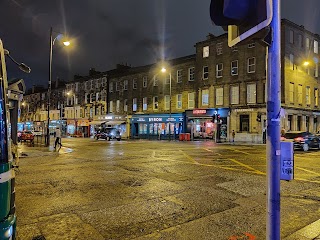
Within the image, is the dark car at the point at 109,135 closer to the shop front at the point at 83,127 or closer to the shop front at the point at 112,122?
the shop front at the point at 112,122

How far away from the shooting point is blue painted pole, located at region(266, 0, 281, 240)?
8.77 feet

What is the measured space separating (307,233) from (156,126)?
136 feet

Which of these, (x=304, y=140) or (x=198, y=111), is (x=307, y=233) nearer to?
(x=304, y=140)

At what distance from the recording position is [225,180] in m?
9.45

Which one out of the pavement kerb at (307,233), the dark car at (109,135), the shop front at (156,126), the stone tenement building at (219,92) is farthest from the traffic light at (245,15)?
the dark car at (109,135)

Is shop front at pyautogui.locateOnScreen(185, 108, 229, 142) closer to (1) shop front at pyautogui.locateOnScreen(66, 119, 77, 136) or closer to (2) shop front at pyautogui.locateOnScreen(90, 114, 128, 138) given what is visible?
(2) shop front at pyautogui.locateOnScreen(90, 114, 128, 138)

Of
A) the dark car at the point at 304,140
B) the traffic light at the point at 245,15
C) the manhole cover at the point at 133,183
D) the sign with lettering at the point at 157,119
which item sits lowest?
the manhole cover at the point at 133,183

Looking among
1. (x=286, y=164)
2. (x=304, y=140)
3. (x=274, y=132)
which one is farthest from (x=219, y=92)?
(x=274, y=132)

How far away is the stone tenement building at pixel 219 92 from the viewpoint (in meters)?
34.7

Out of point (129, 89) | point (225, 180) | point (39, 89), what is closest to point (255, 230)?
point (225, 180)

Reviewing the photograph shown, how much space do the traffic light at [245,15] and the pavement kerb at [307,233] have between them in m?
3.64

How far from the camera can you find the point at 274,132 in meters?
2.71

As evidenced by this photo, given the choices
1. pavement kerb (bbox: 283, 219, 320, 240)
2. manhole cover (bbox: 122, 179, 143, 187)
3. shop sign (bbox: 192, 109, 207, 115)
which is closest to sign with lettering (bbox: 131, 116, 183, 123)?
shop sign (bbox: 192, 109, 207, 115)

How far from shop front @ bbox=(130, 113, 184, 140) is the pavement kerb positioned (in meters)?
35.9
